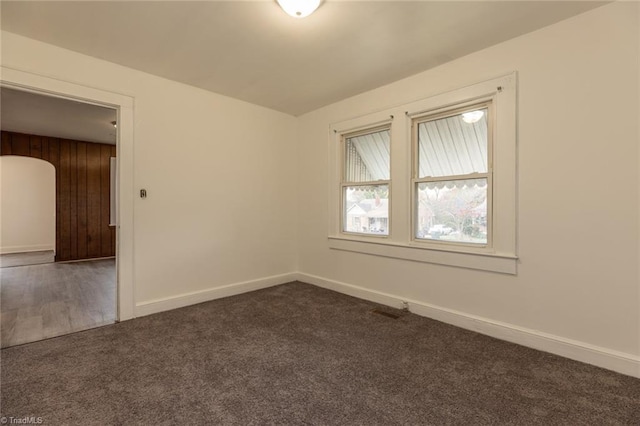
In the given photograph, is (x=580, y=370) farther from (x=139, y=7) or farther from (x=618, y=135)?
(x=139, y=7)

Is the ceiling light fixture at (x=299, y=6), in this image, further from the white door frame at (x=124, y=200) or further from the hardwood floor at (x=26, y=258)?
the hardwood floor at (x=26, y=258)

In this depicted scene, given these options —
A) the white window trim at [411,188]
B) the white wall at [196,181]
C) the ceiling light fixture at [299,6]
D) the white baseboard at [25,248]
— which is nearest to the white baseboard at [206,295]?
the white wall at [196,181]

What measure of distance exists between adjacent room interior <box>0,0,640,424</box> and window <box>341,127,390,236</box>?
28 millimetres

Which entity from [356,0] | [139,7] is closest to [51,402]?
[139,7]

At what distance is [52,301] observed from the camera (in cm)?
361

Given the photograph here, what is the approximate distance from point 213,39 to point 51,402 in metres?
2.79

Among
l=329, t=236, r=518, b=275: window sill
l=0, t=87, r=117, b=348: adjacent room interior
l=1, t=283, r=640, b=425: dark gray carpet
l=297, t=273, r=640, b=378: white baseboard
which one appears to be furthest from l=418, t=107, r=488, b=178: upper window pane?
l=0, t=87, r=117, b=348: adjacent room interior

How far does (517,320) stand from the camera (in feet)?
8.27

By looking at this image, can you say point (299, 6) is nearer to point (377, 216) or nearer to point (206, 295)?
point (377, 216)

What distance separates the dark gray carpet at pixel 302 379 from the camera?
1.63m

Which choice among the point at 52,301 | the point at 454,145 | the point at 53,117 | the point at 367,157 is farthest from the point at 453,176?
the point at 53,117

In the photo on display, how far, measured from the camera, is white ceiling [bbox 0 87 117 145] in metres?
4.02

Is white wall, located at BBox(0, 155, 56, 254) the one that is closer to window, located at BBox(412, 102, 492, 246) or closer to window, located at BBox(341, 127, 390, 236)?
window, located at BBox(341, 127, 390, 236)

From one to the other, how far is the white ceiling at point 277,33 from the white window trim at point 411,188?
402 mm
